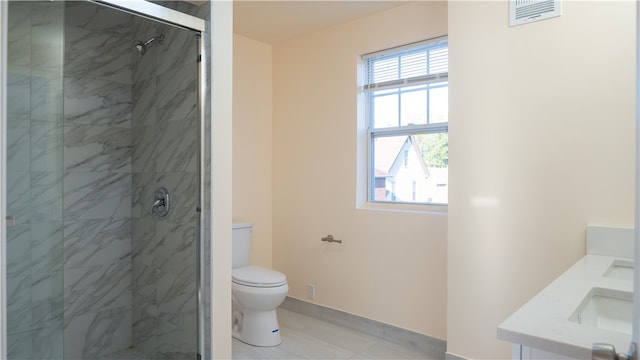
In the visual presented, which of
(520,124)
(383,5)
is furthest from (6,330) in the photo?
(383,5)

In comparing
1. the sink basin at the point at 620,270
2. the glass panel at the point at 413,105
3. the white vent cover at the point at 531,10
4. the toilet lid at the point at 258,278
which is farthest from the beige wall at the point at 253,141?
the sink basin at the point at 620,270

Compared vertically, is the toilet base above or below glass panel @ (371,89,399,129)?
below

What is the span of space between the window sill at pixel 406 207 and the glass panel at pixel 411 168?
4 cm

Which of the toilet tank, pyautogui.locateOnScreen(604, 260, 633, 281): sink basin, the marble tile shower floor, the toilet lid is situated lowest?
the marble tile shower floor

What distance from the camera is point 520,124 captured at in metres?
2.20

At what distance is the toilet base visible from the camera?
279cm

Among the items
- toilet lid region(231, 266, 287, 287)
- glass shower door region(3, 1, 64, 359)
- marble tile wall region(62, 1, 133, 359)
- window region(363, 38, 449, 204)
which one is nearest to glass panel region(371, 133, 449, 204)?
window region(363, 38, 449, 204)

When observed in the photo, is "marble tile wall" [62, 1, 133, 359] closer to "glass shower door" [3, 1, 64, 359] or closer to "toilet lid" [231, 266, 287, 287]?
"glass shower door" [3, 1, 64, 359]

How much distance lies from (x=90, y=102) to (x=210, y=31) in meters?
1.00

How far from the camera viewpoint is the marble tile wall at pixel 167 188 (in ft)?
7.75

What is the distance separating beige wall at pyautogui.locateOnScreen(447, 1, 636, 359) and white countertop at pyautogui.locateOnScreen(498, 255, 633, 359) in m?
0.90

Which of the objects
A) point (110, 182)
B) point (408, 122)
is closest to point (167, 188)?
point (110, 182)

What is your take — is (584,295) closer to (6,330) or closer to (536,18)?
(536,18)

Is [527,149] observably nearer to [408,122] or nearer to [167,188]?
[408,122]
